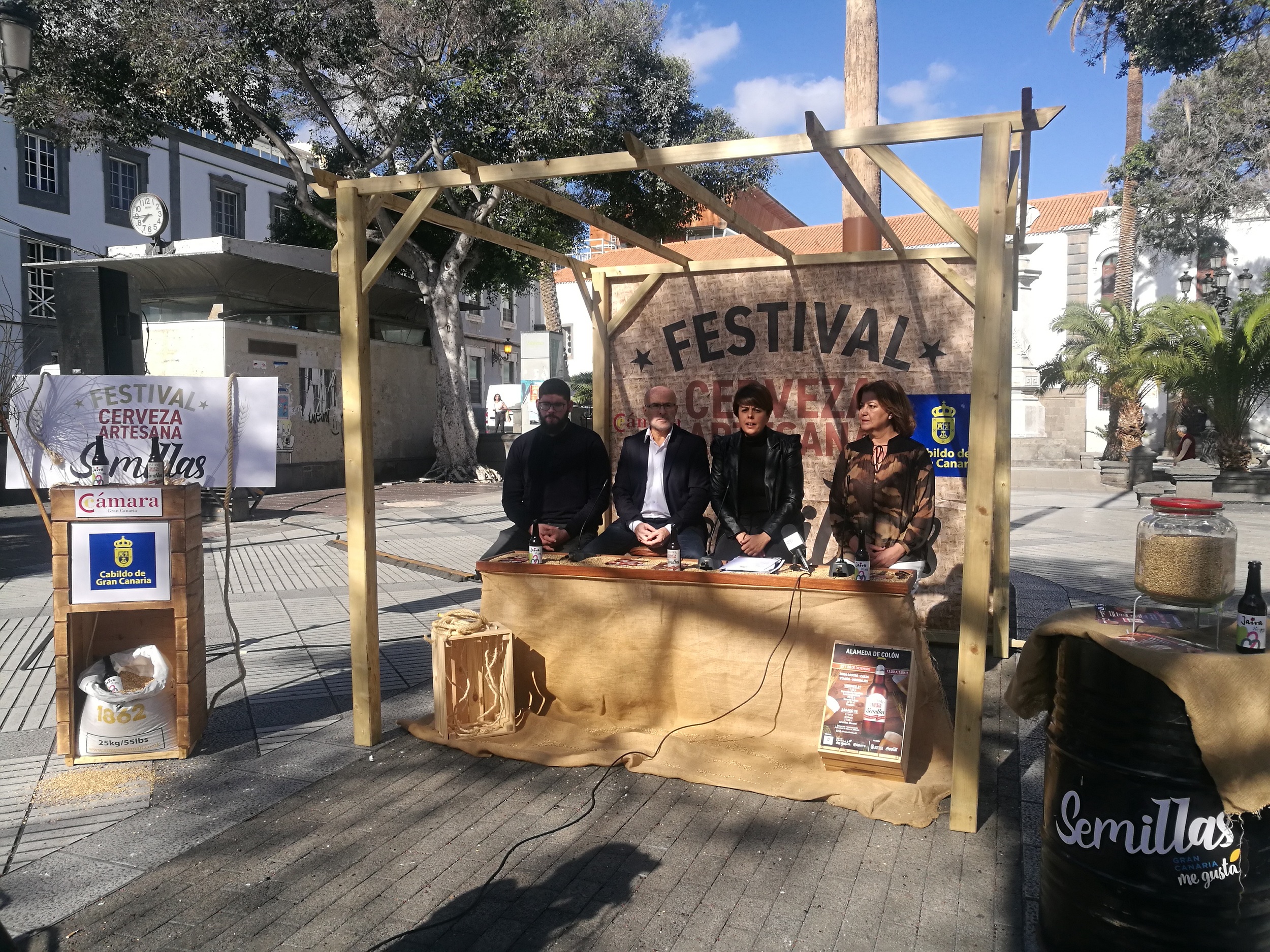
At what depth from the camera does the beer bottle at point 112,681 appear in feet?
14.4

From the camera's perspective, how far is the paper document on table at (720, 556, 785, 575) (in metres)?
→ 4.58

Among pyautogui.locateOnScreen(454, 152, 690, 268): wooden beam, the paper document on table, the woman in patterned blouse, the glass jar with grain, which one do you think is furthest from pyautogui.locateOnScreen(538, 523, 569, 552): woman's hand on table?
the glass jar with grain

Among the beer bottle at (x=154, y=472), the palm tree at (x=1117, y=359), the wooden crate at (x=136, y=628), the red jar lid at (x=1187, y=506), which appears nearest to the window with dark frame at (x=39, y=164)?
the beer bottle at (x=154, y=472)

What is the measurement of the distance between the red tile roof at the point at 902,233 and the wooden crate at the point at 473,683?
99.6 ft

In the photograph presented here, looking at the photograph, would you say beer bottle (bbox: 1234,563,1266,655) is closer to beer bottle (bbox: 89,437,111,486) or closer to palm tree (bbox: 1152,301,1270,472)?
beer bottle (bbox: 89,437,111,486)

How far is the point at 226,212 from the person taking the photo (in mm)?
33531

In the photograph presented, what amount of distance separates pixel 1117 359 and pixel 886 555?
67.3ft

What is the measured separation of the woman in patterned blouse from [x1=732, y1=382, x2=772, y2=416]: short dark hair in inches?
21.8

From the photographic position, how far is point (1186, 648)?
2.54m

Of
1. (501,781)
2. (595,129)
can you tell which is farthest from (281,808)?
(595,129)

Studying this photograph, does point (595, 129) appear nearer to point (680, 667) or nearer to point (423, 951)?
point (680, 667)

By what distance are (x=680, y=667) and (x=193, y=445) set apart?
9.21 ft

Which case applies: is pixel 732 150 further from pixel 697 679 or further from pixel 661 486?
pixel 661 486

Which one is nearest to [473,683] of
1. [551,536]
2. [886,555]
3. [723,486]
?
[551,536]
